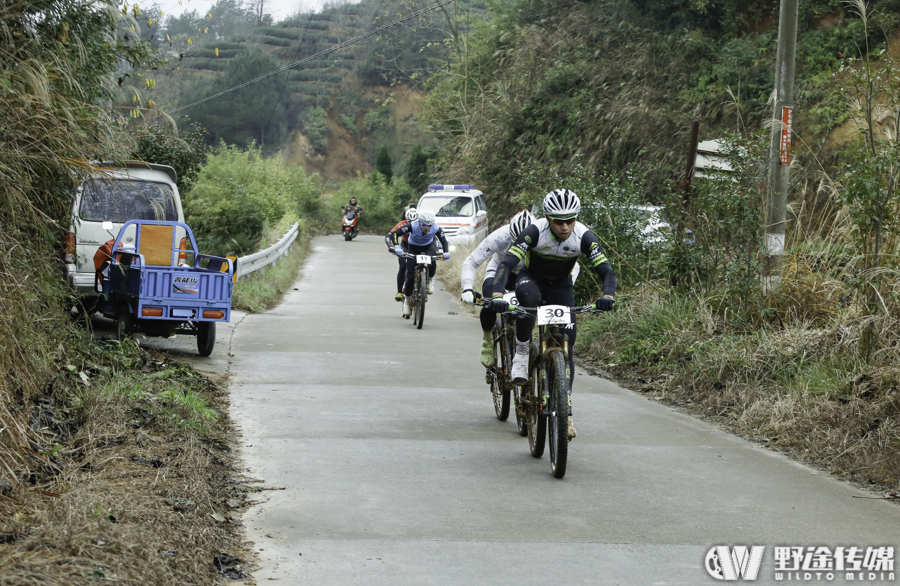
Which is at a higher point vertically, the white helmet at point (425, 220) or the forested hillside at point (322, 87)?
the forested hillside at point (322, 87)

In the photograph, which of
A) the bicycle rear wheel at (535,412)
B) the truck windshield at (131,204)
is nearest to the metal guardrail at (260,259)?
the truck windshield at (131,204)

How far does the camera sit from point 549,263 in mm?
8086

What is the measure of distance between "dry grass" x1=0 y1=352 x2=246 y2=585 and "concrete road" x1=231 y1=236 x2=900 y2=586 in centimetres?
33

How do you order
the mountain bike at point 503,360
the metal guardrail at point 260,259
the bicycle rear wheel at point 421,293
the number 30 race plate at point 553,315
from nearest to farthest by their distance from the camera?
the number 30 race plate at point 553,315 → the mountain bike at point 503,360 → the bicycle rear wheel at point 421,293 → the metal guardrail at point 260,259

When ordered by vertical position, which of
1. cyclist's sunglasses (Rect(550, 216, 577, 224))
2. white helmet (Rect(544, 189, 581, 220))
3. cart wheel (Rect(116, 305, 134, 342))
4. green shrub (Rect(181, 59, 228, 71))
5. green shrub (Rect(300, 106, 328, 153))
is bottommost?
cart wheel (Rect(116, 305, 134, 342))

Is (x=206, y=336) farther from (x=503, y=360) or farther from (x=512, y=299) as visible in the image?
(x=512, y=299)

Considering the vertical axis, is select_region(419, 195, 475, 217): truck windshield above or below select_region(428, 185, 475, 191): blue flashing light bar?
below

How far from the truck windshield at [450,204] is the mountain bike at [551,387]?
23375 mm

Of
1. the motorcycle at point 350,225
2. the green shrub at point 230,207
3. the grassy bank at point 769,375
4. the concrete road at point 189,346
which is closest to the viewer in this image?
the grassy bank at point 769,375

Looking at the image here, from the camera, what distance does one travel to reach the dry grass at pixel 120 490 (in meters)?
Answer: 4.36

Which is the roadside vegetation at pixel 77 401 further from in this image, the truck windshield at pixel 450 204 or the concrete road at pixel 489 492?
the truck windshield at pixel 450 204

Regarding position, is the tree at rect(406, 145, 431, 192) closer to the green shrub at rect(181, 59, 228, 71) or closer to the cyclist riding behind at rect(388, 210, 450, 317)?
the cyclist riding behind at rect(388, 210, 450, 317)

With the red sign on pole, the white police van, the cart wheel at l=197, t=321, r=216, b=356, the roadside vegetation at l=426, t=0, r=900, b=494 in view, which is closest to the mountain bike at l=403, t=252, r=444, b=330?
the roadside vegetation at l=426, t=0, r=900, b=494

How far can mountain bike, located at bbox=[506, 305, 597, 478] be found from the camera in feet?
23.2
